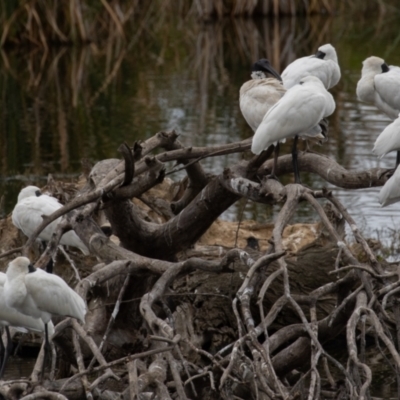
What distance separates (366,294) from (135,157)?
5.46 feet

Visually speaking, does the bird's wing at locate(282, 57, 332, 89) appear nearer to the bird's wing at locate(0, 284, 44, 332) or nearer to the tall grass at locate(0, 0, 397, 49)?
the bird's wing at locate(0, 284, 44, 332)

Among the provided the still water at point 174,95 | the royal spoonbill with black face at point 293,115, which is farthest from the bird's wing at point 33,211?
the still water at point 174,95

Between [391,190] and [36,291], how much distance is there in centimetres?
217

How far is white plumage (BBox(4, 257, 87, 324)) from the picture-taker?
6418 mm

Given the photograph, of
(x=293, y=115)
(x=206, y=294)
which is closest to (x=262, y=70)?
(x=293, y=115)

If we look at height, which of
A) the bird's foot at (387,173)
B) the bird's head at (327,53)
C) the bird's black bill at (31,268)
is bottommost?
the bird's black bill at (31,268)

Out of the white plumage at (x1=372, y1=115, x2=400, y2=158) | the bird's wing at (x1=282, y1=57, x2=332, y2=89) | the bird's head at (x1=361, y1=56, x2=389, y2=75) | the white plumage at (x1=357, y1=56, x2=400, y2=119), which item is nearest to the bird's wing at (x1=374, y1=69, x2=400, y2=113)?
the white plumage at (x1=357, y1=56, x2=400, y2=119)

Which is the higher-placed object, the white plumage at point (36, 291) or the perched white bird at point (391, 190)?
the perched white bird at point (391, 190)

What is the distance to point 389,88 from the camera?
28.5 feet

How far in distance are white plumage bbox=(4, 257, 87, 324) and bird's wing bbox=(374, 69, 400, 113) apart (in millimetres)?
3324

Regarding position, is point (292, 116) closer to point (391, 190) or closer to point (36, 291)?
point (391, 190)

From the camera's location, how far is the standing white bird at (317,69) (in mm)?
8758

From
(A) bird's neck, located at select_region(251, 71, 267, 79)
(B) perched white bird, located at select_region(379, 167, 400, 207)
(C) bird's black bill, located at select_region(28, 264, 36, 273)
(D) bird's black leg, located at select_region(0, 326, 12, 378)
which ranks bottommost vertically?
(D) bird's black leg, located at select_region(0, 326, 12, 378)

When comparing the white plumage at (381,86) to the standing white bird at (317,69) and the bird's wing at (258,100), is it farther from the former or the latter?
the bird's wing at (258,100)
